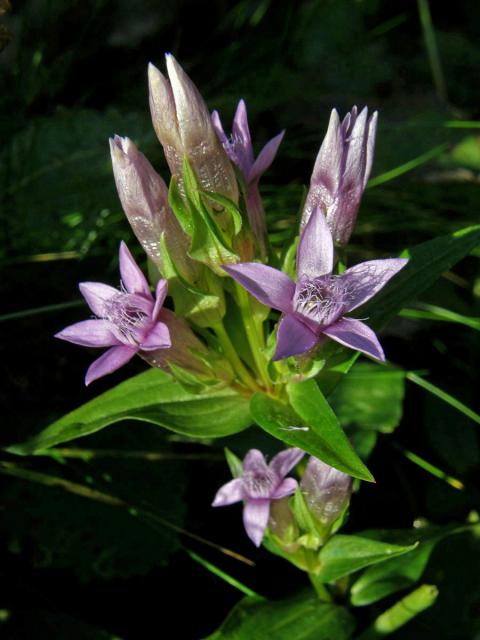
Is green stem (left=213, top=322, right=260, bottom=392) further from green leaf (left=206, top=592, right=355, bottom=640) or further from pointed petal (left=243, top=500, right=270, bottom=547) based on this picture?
green leaf (left=206, top=592, right=355, bottom=640)

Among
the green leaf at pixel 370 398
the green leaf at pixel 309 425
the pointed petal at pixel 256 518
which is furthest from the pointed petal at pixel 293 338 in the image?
the green leaf at pixel 370 398

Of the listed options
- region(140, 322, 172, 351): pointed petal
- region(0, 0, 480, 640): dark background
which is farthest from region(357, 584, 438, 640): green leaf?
region(140, 322, 172, 351): pointed petal

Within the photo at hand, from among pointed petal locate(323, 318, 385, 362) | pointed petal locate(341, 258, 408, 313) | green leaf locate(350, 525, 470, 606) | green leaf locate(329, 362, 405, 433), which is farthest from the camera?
green leaf locate(329, 362, 405, 433)

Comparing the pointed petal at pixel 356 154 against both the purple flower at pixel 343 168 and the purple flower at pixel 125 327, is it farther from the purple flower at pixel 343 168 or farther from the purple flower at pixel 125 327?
the purple flower at pixel 125 327

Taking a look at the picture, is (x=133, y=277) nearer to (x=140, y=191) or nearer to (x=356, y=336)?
(x=140, y=191)

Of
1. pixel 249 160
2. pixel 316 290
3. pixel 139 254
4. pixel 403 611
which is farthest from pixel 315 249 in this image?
pixel 139 254

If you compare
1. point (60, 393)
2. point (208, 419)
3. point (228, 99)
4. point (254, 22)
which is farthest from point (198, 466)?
point (254, 22)

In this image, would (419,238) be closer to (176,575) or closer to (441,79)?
(441,79)
